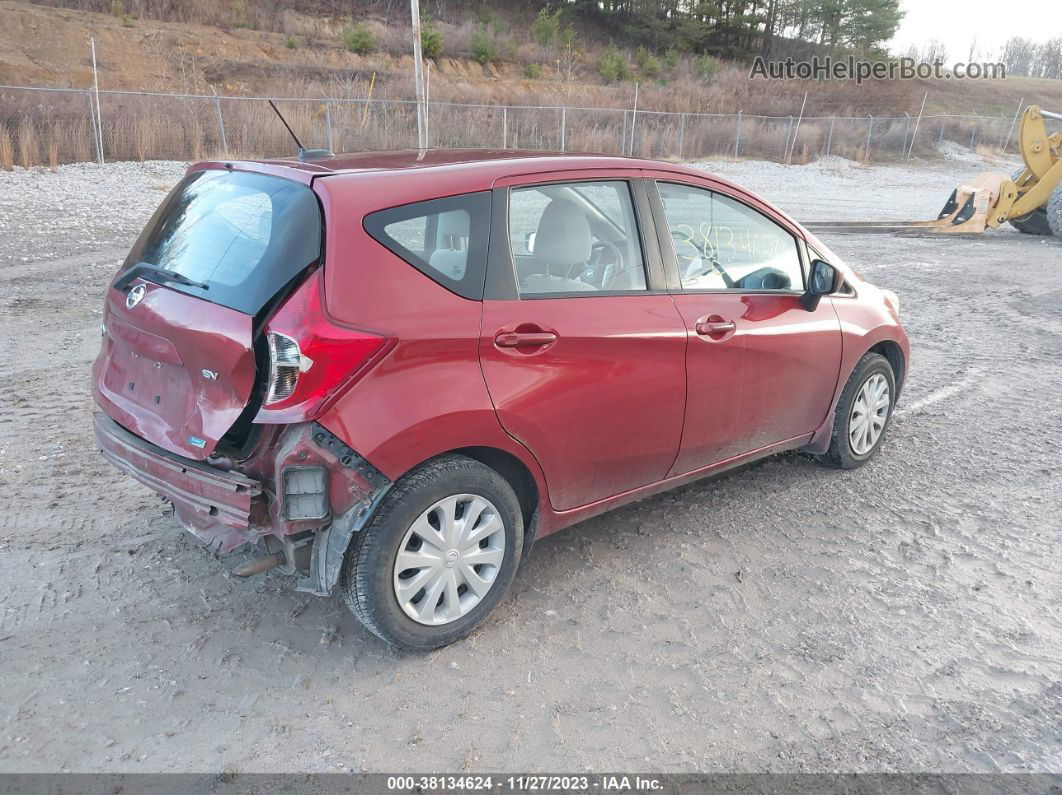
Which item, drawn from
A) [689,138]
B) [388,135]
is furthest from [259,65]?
[689,138]

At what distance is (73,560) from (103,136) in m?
19.8

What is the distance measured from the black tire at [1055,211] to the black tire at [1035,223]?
1.01ft

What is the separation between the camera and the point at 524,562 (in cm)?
385

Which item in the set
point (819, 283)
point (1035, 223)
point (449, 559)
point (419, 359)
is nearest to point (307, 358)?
point (419, 359)

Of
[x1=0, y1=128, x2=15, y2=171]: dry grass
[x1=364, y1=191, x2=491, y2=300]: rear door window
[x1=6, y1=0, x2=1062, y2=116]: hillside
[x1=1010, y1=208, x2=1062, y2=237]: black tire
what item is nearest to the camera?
[x1=364, y1=191, x2=491, y2=300]: rear door window

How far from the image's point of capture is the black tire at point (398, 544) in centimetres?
290

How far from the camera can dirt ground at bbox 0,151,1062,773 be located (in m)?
2.71

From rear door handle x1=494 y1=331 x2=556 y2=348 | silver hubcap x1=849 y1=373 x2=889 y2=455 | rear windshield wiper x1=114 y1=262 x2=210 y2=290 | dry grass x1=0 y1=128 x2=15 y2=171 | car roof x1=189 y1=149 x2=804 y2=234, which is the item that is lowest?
dry grass x1=0 y1=128 x2=15 y2=171

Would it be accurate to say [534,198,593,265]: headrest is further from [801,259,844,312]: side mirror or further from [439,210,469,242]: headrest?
[801,259,844,312]: side mirror

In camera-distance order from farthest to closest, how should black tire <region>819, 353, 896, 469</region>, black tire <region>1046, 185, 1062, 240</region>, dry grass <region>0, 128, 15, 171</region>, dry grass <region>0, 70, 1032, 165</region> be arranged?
1. dry grass <region>0, 70, 1032, 165</region>
2. dry grass <region>0, 128, 15, 171</region>
3. black tire <region>1046, 185, 1062, 240</region>
4. black tire <region>819, 353, 896, 469</region>

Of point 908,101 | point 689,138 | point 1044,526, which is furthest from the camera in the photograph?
point 908,101

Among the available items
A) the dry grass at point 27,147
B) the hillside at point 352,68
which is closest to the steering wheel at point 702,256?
the dry grass at point 27,147

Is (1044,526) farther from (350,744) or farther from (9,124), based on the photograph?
(9,124)

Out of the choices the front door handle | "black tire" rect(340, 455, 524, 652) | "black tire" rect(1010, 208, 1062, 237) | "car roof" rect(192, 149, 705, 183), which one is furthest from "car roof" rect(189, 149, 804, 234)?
"black tire" rect(1010, 208, 1062, 237)
